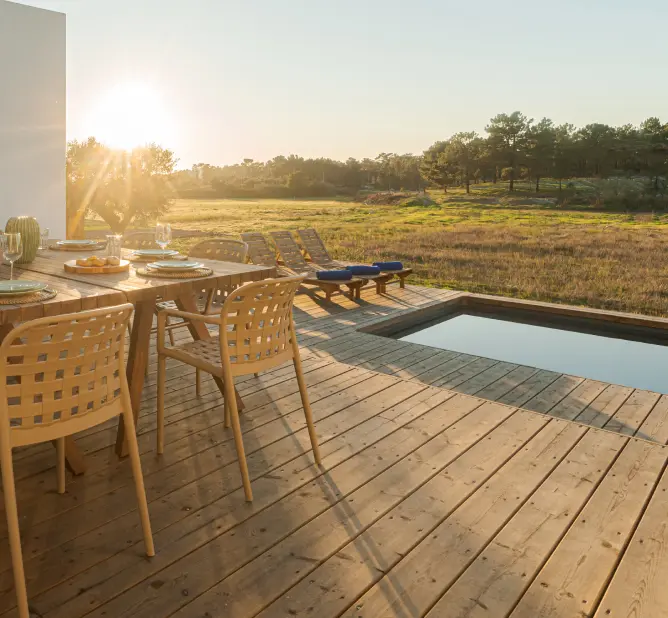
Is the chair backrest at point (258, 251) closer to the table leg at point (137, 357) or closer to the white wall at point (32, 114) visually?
the white wall at point (32, 114)

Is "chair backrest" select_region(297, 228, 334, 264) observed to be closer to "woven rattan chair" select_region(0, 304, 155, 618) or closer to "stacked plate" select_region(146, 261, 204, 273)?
"stacked plate" select_region(146, 261, 204, 273)

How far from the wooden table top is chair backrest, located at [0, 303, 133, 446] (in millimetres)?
347

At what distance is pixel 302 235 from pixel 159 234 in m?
4.67

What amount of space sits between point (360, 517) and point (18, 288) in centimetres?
149

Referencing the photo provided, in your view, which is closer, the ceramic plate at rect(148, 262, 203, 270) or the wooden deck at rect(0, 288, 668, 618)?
the wooden deck at rect(0, 288, 668, 618)

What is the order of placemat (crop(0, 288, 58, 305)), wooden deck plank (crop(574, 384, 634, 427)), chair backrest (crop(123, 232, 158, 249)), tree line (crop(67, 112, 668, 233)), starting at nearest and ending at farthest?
placemat (crop(0, 288, 58, 305)), wooden deck plank (crop(574, 384, 634, 427)), chair backrest (crop(123, 232, 158, 249)), tree line (crop(67, 112, 668, 233))

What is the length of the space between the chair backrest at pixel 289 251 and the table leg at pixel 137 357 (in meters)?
4.66

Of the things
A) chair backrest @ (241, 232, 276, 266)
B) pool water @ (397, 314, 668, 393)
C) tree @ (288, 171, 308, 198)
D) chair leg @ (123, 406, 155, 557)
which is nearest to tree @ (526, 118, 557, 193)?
tree @ (288, 171, 308, 198)

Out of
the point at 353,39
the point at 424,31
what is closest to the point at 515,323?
the point at 353,39

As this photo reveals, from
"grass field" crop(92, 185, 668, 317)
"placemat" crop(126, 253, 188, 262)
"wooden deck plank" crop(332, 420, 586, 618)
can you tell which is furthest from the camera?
"grass field" crop(92, 185, 668, 317)

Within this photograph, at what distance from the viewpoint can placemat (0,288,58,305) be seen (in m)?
2.01

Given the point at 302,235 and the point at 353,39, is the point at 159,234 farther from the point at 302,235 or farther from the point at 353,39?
the point at 353,39

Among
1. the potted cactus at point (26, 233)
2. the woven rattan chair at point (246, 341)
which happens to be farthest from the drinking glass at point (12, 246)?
the woven rattan chair at point (246, 341)

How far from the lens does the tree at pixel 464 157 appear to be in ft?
140
